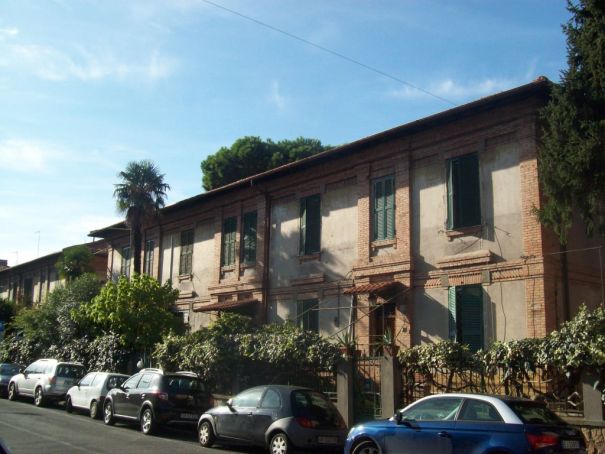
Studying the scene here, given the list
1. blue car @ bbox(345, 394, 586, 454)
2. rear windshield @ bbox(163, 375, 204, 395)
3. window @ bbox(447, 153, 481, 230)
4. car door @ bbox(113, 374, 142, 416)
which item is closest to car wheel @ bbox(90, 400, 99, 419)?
car door @ bbox(113, 374, 142, 416)

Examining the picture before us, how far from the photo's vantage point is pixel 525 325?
15797 millimetres


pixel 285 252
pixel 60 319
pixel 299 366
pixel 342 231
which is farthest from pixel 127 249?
pixel 299 366

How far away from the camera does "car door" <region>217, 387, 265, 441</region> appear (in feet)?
43.0

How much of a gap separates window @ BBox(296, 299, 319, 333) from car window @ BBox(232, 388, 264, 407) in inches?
312

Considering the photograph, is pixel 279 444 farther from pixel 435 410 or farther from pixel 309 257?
pixel 309 257

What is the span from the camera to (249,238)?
1005 inches

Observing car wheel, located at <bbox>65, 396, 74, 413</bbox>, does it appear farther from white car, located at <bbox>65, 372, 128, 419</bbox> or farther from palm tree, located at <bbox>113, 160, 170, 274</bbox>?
palm tree, located at <bbox>113, 160, 170, 274</bbox>

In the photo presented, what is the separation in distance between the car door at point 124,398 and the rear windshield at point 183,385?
1256 mm

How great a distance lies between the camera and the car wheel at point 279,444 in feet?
39.4

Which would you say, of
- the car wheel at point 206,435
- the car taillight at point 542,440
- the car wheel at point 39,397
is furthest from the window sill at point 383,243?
the car wheel at point 39,397

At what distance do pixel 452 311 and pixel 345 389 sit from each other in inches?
150

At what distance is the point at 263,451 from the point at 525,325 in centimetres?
683

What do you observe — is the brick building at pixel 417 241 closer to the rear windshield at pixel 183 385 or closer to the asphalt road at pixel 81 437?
the rear windshield at pixel 183 385

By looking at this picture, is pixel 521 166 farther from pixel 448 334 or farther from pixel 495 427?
pixel 495 427
